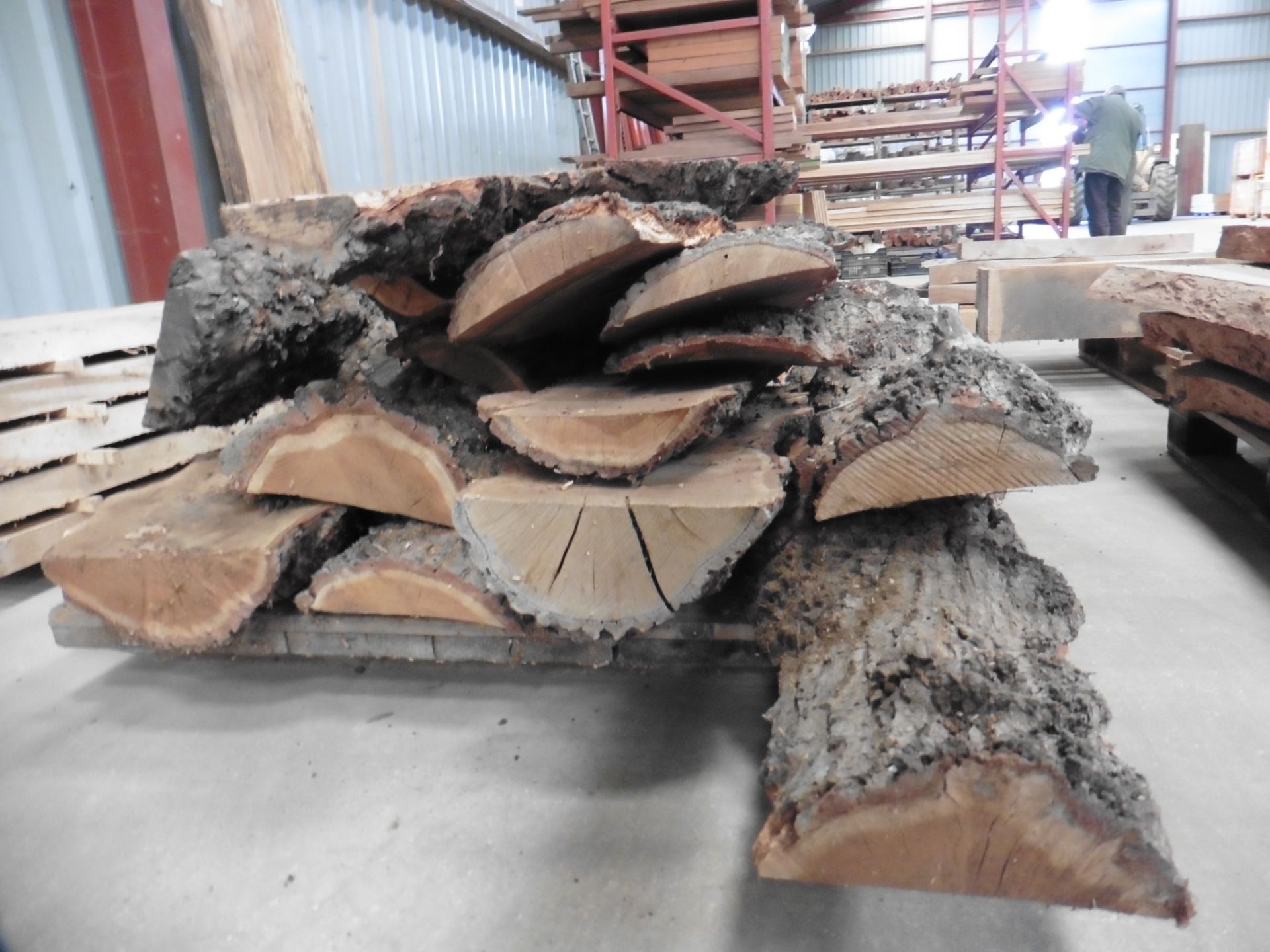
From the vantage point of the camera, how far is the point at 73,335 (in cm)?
275

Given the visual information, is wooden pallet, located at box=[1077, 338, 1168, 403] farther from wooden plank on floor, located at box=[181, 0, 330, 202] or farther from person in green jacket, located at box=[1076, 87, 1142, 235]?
wooden plank on floor, located at box=[181, 0, 330, 202]

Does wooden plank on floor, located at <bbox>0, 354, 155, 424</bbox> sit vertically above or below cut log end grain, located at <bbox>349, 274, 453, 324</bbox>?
below

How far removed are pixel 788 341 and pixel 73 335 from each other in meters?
2.44

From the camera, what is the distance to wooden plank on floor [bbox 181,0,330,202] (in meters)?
3.77

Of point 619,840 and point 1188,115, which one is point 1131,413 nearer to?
point 619,840

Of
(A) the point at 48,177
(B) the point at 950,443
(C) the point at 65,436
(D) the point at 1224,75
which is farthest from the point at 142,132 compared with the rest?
(D) the point at 1224,75

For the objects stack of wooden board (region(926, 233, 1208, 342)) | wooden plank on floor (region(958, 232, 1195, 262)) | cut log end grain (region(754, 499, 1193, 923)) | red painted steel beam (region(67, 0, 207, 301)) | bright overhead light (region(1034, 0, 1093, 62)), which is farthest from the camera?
bright overhead light (region(1034, 0, 1093, 62))

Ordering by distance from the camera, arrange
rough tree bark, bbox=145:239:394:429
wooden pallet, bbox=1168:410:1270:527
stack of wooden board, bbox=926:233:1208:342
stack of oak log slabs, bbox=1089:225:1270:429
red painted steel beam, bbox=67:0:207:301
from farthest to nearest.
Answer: stack of wooden board, bbox=926:233:1208:342, red painted steel beam, bbox=67:0:207:301, wooden pallet, bbox=1168:410:1270:527, stack of oak log slabs, bbox=1089:225:1270:429, rough tree bark, bbox=145:239:394:429

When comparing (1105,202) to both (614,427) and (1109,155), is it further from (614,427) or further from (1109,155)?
(614,427)

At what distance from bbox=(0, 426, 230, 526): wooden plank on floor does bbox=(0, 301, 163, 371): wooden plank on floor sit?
36 cm

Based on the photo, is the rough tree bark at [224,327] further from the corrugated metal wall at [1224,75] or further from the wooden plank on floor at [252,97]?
the corrugated metal wall at [1224,75]

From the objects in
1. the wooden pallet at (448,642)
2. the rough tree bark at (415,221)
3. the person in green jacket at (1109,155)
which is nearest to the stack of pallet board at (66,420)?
the wooden pallet at (448,642)

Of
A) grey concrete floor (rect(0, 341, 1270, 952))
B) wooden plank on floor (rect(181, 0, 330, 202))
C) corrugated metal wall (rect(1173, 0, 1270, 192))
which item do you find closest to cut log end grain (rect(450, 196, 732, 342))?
grey concrete floor (rect(0, 341, 1270, 952))

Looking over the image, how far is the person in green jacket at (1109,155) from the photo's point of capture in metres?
7.61
